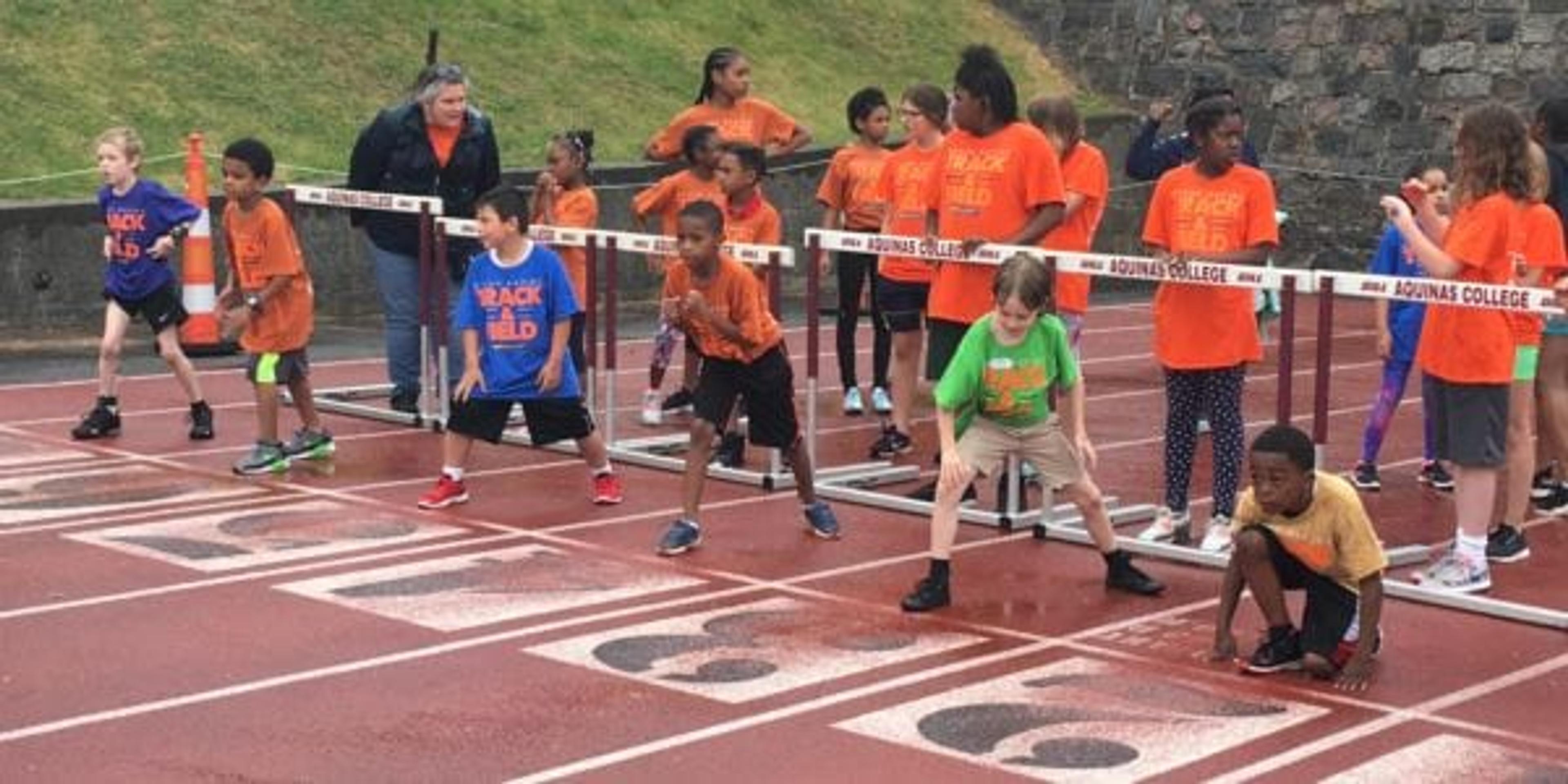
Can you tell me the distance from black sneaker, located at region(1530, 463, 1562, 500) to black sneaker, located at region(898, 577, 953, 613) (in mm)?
3565

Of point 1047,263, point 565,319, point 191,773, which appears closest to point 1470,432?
point 1047,263

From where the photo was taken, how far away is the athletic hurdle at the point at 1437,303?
841 cm

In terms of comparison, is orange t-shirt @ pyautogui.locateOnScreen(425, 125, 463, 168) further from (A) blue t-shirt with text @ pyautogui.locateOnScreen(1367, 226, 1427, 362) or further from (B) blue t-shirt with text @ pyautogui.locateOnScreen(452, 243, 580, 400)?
(A) blue t-shirt with text @ pyautogui.locateOnScreen(1367, 226, 1427, 362)

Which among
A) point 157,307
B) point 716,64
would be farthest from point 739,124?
point 157,307

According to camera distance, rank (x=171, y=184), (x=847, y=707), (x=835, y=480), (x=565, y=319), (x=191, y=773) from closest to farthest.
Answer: (x=191, y=773), (x=847, y=707), (x=565, y=319), (x=835, y=480), (x=171, y=184)

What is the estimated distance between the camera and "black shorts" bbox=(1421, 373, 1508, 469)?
8844 mm

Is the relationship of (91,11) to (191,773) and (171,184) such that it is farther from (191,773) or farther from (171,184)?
(191,773)

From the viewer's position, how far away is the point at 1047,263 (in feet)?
32.4

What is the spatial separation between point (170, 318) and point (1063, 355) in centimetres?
562

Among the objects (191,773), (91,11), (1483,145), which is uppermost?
(91,11)

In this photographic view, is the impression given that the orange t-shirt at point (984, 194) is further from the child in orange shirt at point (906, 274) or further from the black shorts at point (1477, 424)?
the black shorts at point (1477, 424)

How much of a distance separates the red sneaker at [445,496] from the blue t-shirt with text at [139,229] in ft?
8.60

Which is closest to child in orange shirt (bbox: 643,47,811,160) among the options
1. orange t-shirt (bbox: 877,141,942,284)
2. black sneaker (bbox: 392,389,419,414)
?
orange t-shirt (bbox: 877,141,942,284)

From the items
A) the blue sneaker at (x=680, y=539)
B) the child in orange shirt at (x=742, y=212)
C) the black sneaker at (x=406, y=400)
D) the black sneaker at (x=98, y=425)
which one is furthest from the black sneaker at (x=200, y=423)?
the blue sneaker at (x=680, y=539)
